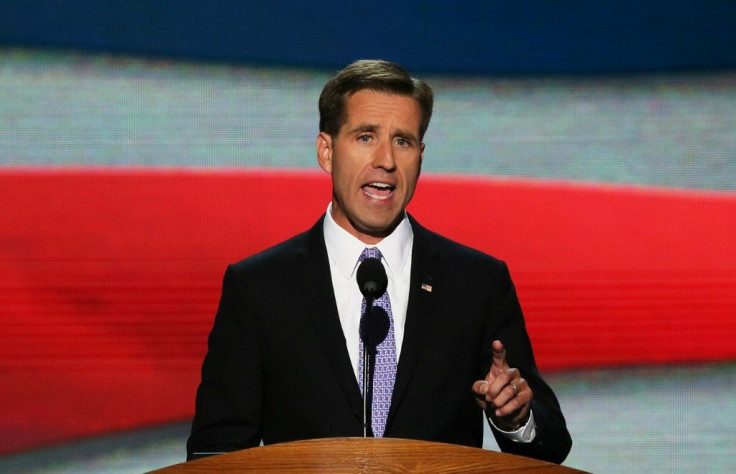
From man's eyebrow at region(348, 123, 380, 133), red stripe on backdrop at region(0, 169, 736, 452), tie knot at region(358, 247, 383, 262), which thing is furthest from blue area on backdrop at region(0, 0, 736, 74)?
tie knot at region(358, 247, 383, 262)

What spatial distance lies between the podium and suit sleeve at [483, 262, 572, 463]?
1.45 feet

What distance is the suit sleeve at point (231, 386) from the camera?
2154 mm

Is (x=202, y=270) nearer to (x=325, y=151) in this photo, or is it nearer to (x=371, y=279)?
(x=325, y=151)

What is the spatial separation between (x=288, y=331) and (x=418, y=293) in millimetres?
295

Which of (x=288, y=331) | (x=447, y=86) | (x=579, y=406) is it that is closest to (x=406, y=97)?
(x=288, y=331)

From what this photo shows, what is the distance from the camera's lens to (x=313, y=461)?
162 cm

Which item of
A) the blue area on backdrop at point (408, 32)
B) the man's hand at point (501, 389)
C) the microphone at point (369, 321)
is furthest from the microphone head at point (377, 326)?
the blue area on backdrop at point (408, 32)

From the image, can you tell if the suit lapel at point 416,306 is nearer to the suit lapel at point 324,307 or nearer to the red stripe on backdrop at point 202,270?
the suit lapel at point 324,307

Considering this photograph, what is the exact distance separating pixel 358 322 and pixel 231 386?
12.1 inches

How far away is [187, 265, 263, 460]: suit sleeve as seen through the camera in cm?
215

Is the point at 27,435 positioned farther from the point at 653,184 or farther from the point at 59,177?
the point at 653,184

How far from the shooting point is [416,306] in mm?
2273

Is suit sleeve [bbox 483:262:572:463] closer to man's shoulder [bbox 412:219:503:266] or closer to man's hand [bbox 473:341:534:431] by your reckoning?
man's shoulder [bbox 412:219:503:266]

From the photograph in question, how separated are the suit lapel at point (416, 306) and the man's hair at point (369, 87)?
0.25 metres
